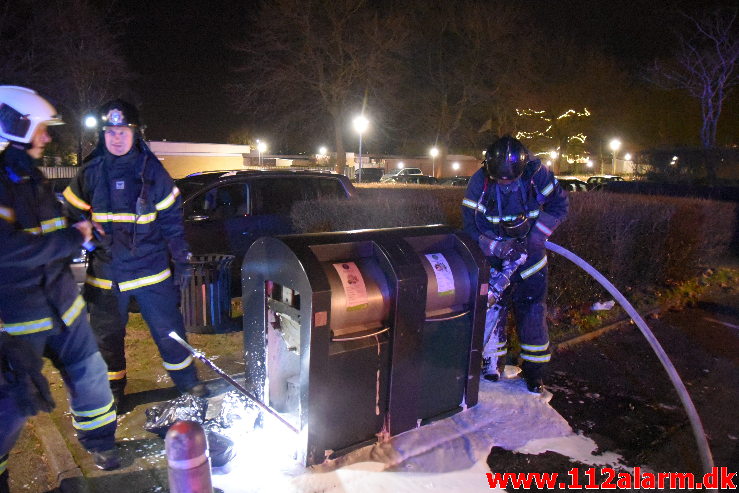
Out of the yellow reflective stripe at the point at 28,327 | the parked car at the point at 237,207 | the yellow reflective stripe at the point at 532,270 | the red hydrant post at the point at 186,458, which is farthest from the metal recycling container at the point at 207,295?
the red hydrant post at the point at 186,458

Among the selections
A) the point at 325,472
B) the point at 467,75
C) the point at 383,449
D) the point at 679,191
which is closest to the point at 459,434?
the point at 383,449

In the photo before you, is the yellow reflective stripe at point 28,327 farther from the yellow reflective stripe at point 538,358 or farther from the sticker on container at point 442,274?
the yellow reflective stripe at point 538,358

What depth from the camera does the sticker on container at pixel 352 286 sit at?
3.24 m

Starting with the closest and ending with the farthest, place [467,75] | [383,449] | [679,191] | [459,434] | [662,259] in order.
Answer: [383,449], [459,434], [662,259], [679,191], [467,75]

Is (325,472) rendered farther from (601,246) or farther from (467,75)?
(467,75)

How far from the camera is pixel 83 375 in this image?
318cm

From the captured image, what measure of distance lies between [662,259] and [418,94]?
103ft

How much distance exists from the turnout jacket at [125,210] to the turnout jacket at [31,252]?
0.57m

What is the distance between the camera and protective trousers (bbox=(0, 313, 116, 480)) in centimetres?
308

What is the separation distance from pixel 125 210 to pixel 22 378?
4.30 feet

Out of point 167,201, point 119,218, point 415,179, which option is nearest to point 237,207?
point 167,201

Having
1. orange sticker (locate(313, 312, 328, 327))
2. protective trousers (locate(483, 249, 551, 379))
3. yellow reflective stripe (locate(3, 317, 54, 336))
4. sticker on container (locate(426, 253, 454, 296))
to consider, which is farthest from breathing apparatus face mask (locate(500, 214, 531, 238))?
yellow reflective stripe (locate(3, 317, 54, 336))

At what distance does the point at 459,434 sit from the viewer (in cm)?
381

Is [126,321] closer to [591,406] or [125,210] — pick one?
[125,210]
